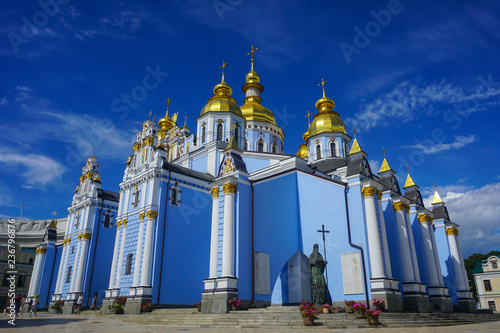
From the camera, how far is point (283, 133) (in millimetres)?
30062

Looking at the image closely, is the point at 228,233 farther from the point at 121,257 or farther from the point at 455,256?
the point at 455,256

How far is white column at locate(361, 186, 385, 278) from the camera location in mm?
13734

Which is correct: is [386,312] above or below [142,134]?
below

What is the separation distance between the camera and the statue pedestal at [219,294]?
13.6 m

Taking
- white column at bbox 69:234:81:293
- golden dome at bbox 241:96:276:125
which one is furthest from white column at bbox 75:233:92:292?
golden dome at bbox 241:96:276:125

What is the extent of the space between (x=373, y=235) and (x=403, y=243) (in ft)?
8.68

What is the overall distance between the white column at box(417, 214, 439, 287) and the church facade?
0.18ft

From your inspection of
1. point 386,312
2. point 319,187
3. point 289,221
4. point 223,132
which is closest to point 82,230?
point 223,132

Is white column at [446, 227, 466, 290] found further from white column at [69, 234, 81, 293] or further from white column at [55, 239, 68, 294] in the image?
white column at [55, 239, 68, 294]

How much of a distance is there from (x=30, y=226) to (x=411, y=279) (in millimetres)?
46712

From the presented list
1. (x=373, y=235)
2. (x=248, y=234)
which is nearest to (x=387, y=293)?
(x=373, y=235)

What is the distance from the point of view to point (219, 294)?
1383cm

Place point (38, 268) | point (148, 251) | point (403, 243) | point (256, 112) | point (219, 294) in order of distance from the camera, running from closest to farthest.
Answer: point (219, 294) < point (403, 243) < point (148, 251) < point (38, 268) < point (256, 112)

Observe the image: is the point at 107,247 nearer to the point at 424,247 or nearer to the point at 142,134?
the point at 142,134
